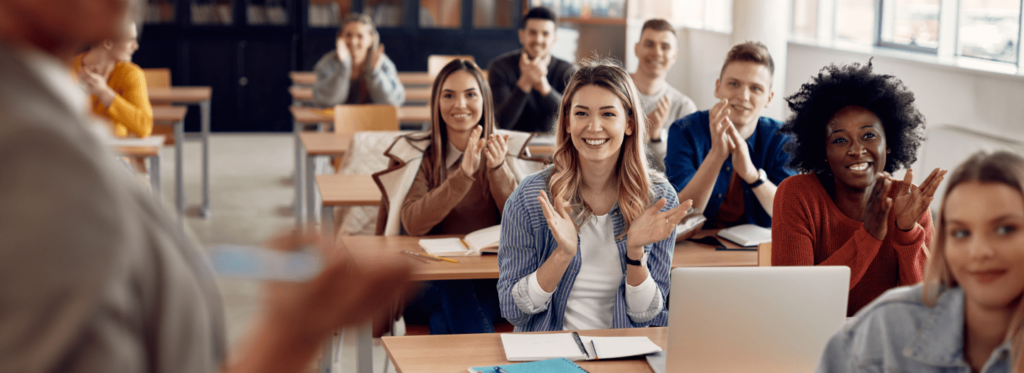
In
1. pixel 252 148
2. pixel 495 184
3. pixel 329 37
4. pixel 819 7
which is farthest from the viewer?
pixel 329 37

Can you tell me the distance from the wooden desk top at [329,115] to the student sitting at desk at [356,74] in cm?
16

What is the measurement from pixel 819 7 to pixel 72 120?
20.8ft

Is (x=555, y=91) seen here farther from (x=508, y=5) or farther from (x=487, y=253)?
(x=508, y=5)

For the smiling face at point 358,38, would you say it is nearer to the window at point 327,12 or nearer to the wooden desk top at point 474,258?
the wooden desk top at point 474,258

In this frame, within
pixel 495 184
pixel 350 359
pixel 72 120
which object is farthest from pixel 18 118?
pixel 350 359

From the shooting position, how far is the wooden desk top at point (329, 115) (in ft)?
16.7

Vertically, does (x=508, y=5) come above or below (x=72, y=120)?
above

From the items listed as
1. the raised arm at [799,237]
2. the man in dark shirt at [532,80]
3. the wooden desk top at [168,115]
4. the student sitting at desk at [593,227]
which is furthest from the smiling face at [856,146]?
the wooden desk top at [168,115]

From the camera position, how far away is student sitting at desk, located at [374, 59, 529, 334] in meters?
2.62

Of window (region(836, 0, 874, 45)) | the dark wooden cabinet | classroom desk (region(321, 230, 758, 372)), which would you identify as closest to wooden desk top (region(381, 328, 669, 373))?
classroom desk (region(321, 230, 758, 372))

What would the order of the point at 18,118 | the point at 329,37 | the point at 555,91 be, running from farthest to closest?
the point at 329,37
the point at 555,91
the point at 18,118

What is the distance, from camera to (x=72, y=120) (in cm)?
42

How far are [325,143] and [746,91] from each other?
2.17 metres

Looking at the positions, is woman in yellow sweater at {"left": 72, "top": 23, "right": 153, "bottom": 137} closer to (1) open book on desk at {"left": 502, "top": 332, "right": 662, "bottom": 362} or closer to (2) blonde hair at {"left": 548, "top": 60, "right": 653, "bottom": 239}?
(2) blonde hair at {"left": 548, "top": 60, "right": 653, "bottom": 239}
